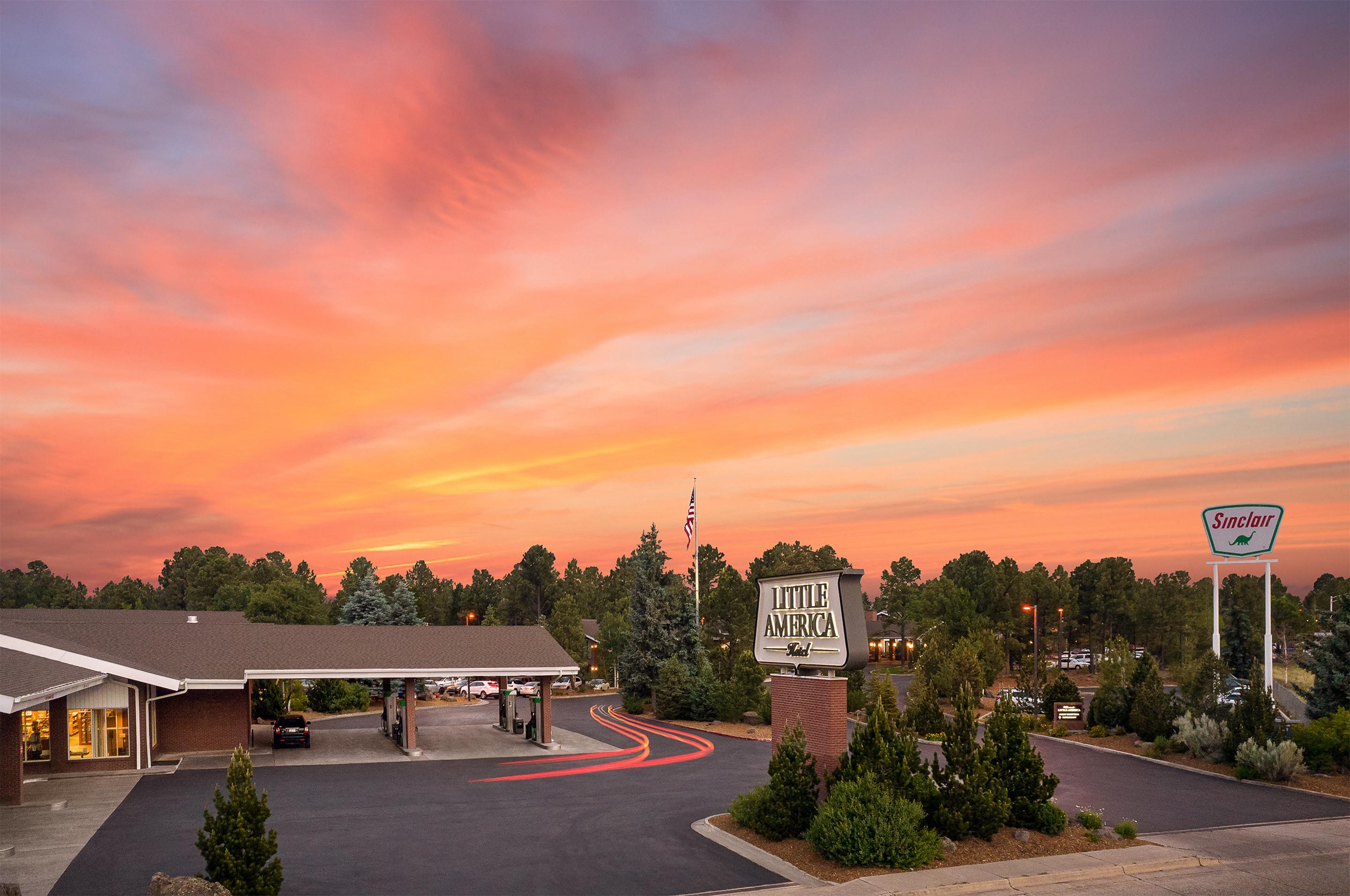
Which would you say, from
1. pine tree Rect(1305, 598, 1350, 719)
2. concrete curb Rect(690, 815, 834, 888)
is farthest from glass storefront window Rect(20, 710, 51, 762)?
pine tree Rect(1305, 598, 1350, 719)

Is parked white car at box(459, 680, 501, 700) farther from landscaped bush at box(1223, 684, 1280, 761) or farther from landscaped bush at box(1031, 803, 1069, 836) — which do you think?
landscaped bush at box(1031, 803, 1069, 836)

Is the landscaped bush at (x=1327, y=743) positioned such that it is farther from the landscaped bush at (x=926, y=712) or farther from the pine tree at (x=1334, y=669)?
the landscaped bush at (x=926, y=712)

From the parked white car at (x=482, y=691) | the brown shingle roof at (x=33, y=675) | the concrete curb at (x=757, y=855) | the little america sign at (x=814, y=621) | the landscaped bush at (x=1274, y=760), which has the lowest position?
the parked white car at (x=482, y=691)

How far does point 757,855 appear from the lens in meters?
20.8

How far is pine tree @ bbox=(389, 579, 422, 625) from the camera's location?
6969 centimetres

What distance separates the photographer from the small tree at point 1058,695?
46.8m

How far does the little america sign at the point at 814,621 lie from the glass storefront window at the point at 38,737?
82.2ft

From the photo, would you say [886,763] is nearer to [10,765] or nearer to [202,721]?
[10,765]

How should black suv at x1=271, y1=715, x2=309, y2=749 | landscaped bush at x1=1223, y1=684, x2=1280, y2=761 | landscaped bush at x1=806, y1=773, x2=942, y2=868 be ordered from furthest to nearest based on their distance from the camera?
black suv at x1=271, y1=715, x2=309, y2=749
landscaped bush at x1=1223, y1=684, x2=1280, y2=761
landscaped bush at x1=806, y1=773, x2=942, y2=868

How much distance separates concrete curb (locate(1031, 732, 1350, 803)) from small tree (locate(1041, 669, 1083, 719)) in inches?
150

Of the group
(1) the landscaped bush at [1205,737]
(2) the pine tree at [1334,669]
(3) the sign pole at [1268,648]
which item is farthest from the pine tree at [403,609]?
(2) the pine tree at [1334,669]

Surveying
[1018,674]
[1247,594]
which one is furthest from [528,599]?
[1247,594]

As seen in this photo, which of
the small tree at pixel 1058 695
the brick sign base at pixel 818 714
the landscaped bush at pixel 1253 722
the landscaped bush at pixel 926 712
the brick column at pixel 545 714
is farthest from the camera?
the small tree at pixel 1058 695

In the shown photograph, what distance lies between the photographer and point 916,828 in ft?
67.2
